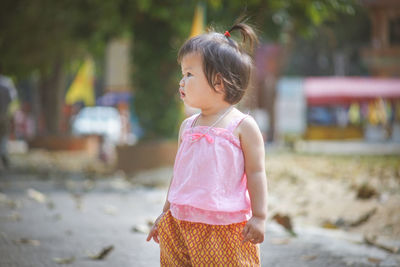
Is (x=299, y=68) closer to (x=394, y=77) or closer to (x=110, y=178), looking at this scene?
(x=394, y=77)

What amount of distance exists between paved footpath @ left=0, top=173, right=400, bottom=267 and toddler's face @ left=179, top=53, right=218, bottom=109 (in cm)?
140

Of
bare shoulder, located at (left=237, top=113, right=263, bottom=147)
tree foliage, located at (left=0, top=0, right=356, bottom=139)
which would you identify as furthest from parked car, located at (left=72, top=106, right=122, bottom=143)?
bare shoulder, located at (left=237, top=113, right=263, bottom=147)

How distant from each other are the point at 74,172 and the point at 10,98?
6.41ft

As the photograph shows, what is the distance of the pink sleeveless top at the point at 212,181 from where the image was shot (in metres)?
2.12

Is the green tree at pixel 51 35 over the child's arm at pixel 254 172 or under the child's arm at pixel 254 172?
over

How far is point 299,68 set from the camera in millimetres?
39188

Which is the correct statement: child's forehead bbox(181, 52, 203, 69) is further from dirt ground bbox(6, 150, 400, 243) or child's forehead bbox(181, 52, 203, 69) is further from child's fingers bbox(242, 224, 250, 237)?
dirt ground bbox(6, 150, 400, 243)

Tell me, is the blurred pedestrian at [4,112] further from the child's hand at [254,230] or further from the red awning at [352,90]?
the red awning at [352,90]

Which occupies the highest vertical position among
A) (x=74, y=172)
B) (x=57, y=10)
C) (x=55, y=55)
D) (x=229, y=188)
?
(x=57, y=10)

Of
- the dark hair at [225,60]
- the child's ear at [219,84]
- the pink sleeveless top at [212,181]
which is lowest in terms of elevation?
the pink sleeveless top at [212,181]

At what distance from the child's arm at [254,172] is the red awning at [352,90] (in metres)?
21.2

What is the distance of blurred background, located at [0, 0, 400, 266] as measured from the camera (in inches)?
255

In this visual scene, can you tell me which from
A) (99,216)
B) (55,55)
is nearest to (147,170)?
(99,216)

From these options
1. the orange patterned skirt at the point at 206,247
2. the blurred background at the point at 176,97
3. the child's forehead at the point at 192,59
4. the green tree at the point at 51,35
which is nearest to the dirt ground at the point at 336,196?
the blurred background at the point at 176,97
